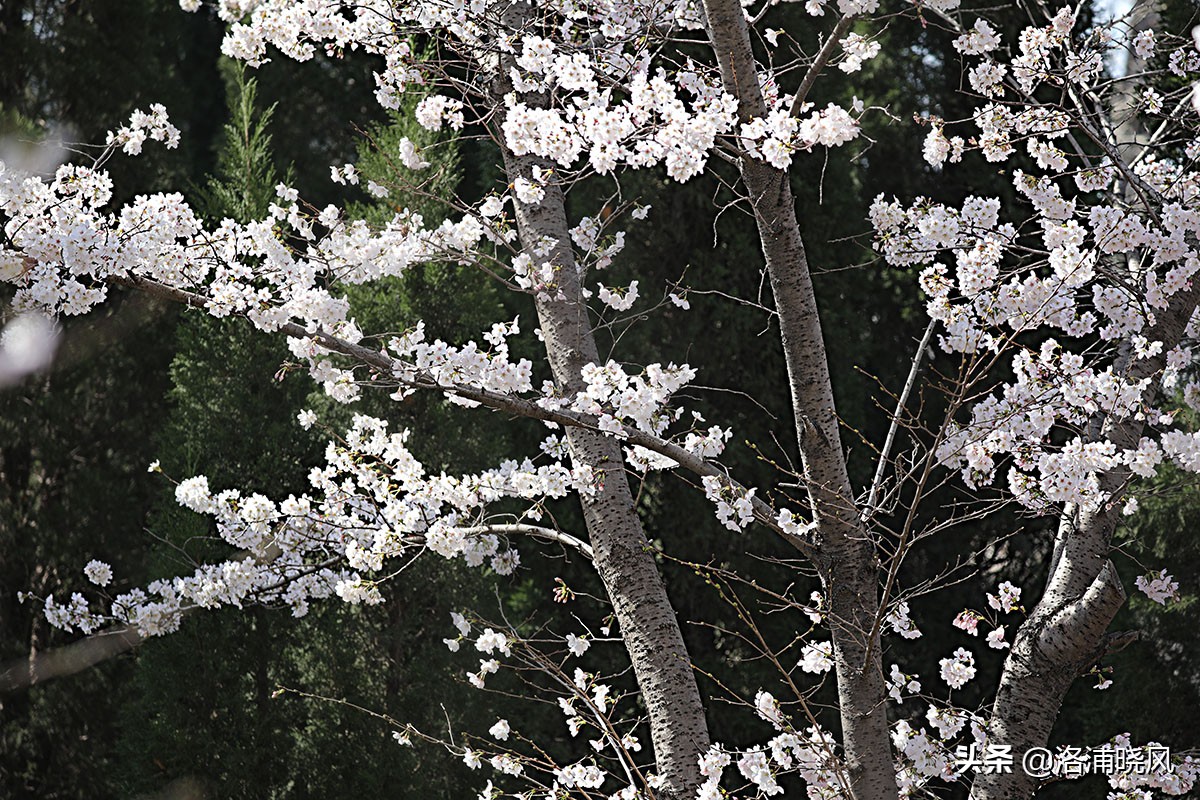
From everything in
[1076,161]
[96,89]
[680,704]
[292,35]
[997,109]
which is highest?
[96,89]

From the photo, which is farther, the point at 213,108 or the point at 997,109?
the point at 213,108

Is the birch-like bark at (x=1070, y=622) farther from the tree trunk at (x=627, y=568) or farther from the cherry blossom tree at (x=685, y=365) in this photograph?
the tree trunk at (x=627, y=568)

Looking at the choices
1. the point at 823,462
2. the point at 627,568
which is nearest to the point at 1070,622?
the point at 823,462

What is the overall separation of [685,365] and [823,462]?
451mm

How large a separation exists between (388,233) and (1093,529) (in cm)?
177

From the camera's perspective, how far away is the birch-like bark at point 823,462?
2.25 m

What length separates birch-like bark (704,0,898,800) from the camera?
2250mm

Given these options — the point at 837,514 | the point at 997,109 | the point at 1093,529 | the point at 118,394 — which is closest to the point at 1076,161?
the point at 997,109

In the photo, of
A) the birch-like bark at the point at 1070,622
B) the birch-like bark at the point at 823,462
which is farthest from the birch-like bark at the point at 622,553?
the birch-like bark at the point at 1070,622

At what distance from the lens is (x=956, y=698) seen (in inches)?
244

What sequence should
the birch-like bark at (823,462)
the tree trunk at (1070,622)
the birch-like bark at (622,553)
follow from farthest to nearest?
the birch-like bark at (622,553)
the tree trunk at (1070,622)
the birch-like bark at (823,462)

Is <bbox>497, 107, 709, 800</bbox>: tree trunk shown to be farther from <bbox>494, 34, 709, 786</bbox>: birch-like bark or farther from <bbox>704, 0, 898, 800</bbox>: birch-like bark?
<bbox>704, 0, 898, 800</bbox>: birch-like bark

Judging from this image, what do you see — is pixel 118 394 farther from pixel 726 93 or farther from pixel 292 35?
pixel 726 93

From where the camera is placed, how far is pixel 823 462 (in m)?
2.37
